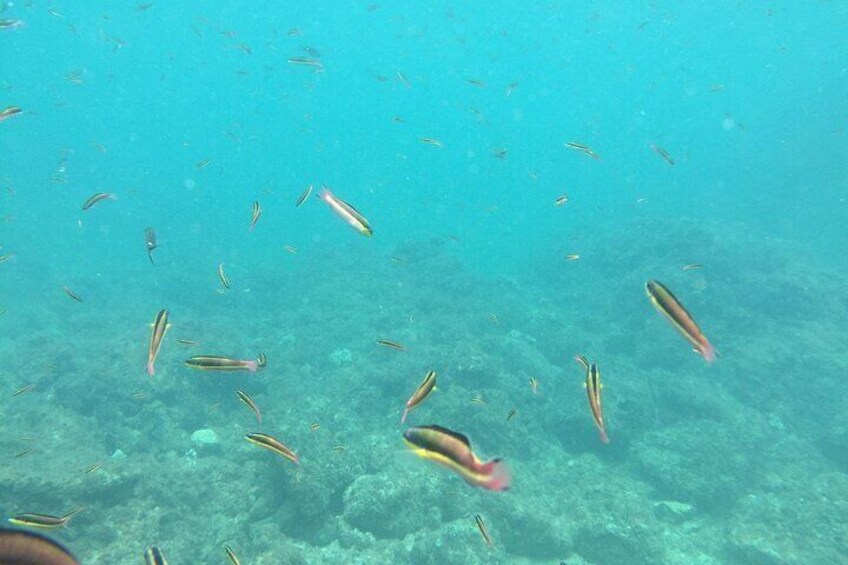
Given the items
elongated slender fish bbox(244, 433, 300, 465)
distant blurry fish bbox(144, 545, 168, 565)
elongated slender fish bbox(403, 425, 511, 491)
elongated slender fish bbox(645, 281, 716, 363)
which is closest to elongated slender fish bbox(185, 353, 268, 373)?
elongated slender fish bbox(244, 433, 300, 465)

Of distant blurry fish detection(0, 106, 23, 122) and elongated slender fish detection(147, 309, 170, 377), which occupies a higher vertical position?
distant blurry fish detection(0, 106, 23, 122)

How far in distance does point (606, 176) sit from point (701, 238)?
245 ft

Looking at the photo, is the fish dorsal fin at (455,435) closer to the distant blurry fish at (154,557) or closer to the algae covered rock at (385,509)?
the distant blurry fish at (154,557)

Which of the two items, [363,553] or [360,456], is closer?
[363,553]

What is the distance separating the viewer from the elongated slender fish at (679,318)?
2.97 meters

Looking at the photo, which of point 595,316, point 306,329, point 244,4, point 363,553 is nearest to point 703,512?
point 363,553

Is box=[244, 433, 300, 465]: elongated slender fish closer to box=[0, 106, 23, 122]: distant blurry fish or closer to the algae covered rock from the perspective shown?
the algae covered rock

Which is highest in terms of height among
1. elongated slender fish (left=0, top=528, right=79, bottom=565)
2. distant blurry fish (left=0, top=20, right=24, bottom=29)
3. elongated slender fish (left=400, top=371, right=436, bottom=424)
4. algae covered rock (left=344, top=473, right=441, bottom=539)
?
elongated slender fish (left=0, top=528, right=79, bottom=565)

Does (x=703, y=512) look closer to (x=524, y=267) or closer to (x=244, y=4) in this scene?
(x=524, y=267)

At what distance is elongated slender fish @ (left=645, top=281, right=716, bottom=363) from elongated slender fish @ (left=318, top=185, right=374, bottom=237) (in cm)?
275

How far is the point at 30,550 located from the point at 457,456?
5.97ft

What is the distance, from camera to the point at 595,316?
2117 cm

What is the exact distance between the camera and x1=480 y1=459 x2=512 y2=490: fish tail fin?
221cm

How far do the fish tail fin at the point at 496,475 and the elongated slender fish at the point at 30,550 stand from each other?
181cm
